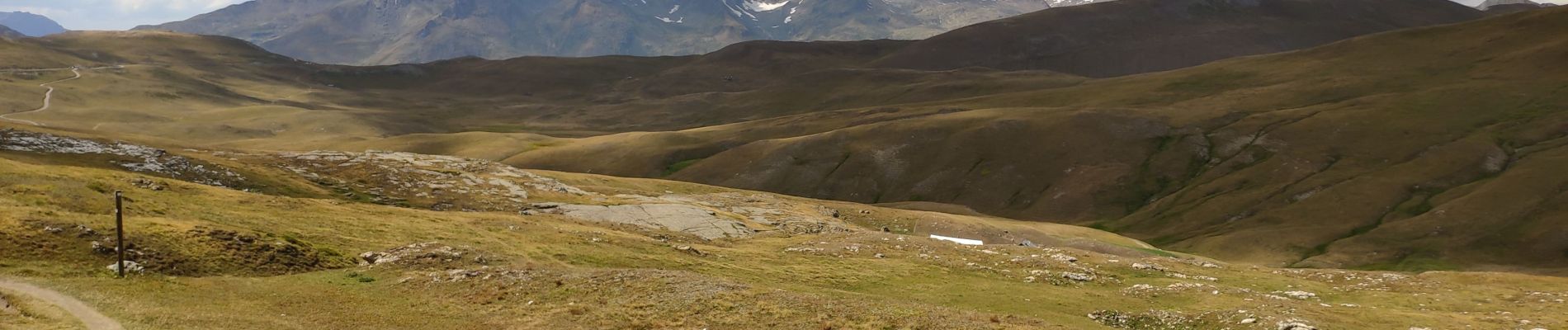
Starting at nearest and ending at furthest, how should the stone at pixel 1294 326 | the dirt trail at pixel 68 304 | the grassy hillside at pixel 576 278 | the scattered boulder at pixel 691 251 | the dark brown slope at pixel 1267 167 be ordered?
1. the dirt trail at pixel 68 304
2. the grassy hillside at pixel 576 278
3. the stone at pixel 1294 326
4. the scattered boulder at pixel 691 251
5. the dark brown slope at pixel 1267 167

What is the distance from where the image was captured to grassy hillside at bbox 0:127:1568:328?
33.0 metres

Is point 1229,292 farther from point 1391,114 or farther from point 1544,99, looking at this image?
point 1544,99

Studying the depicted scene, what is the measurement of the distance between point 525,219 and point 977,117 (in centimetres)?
14501

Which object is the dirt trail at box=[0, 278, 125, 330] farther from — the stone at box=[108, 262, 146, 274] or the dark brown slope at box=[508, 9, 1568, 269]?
the dark brown slope at box=[508, 9, 1568, 269]

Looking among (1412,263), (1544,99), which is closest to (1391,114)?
(1544,99)

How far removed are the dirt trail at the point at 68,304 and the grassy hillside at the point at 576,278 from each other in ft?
1.64

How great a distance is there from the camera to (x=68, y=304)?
29391mm

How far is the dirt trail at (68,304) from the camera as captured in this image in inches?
1082

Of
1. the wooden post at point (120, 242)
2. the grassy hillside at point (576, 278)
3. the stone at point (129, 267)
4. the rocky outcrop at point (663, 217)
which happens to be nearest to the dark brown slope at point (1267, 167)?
the grassy hillside at point (576, 278)

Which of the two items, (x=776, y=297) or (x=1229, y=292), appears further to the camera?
(x=1229, y=292)

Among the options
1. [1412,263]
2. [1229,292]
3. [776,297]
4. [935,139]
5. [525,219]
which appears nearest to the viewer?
[776,297]

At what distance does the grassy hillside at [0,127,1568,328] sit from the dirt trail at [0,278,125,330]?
50cm

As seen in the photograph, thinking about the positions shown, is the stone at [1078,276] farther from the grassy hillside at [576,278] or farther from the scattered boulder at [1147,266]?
the scattered boulder at [1147,266]

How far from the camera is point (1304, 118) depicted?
568ft
